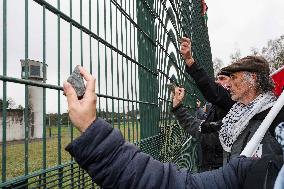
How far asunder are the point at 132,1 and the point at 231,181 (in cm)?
200

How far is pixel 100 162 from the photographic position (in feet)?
4.01

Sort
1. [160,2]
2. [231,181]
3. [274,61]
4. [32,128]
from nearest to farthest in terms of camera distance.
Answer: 1. [231,181]
2. [32,128]
3. [160,2]
4. [274,61]

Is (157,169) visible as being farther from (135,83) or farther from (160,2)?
(160,2)

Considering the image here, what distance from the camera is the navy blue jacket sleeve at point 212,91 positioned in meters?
3.68

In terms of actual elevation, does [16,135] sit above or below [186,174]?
above

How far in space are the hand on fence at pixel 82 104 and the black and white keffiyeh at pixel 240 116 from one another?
1.58m

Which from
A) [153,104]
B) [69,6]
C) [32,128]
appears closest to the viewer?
[32,128]

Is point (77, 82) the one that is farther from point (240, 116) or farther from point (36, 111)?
point (240, 116)

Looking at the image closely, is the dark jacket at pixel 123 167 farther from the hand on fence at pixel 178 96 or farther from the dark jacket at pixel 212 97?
the hand on fence at pixel 178 96

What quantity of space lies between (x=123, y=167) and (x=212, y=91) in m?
2.48

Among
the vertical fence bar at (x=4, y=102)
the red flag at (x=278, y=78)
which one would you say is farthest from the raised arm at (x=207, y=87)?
the vertical fence bar at (x=4, y=102)

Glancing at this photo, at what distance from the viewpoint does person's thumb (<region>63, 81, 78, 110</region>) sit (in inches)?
44.8

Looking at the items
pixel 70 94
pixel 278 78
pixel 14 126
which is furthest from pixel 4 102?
pixel 278 78

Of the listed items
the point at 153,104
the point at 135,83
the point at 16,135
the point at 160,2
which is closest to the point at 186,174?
the point at 16,135
